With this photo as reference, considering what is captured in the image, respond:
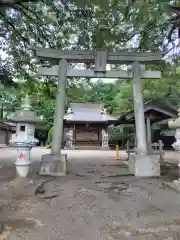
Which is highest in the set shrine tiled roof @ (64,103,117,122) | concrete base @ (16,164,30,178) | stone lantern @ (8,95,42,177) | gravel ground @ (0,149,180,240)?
shrine tiled roof @ (64,103,117,122)

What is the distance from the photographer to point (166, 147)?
28203 millimetres

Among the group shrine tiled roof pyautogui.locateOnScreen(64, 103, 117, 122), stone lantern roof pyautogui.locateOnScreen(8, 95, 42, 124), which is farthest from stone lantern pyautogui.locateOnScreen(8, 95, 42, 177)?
shrine tiled roof pyautogui.locateOnScreen(64, 103, 117, 122)

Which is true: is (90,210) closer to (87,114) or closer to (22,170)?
(22,170)

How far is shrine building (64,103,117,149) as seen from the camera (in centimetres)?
2903

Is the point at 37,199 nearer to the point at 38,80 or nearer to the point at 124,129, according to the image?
the point at 38,80

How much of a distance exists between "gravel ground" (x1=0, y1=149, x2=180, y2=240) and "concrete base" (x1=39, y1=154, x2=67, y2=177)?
0.49m

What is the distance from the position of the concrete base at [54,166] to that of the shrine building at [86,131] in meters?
21.5

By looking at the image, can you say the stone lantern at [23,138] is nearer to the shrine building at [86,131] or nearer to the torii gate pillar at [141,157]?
the torii gate pillar at [141,157]

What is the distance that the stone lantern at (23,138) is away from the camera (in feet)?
20.9

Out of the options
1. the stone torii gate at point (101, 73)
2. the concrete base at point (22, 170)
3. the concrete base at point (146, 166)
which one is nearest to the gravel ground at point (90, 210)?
the concrete base at point (22, 170)

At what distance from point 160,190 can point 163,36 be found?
6.22 metres

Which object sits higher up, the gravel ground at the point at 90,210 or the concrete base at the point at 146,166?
the concrete base at the point at 146,166

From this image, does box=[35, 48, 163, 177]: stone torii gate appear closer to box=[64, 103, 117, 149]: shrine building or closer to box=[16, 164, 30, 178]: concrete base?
box=[16, 164, 30, 178]: concrete base

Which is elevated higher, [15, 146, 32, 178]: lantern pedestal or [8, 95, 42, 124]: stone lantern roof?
[8, 95, 42, 124]: stone lantern roof
